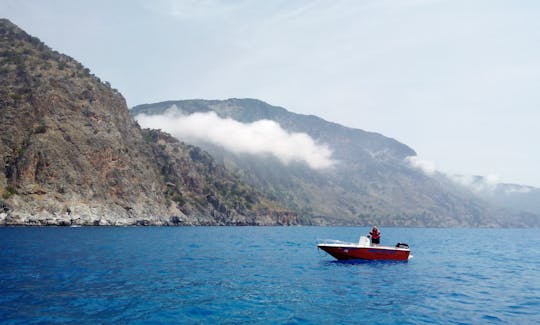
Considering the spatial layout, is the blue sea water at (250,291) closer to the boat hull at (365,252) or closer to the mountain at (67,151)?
the boat hull at (365,252)

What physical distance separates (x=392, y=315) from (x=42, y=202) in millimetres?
106083

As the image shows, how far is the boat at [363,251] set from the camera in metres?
43.7

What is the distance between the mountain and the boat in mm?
83465

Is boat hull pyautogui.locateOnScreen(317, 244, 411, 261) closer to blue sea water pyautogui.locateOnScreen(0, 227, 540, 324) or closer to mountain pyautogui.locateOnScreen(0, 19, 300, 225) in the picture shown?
blue sea water pyautogui.locateOnScreen(0, 227, 540, 324)

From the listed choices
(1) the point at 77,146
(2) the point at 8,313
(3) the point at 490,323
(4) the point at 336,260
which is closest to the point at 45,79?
(1) the point at 77,146

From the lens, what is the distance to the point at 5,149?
112562 millimetres

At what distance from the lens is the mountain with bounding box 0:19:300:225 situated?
358 feet

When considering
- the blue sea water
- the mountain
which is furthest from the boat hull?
the mountain

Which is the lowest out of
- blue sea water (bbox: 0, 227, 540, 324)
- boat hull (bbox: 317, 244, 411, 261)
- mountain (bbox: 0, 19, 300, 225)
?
blue sea water (bbox: 0, 227, 540, 324)

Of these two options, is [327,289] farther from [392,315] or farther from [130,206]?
[130,206]

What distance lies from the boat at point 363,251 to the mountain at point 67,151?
83.5 metres

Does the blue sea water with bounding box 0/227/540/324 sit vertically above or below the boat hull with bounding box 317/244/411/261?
below

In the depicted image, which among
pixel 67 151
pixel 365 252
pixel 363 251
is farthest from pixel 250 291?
pixel 67 151

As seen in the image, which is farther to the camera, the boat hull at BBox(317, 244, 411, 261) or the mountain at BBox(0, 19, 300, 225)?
A: the mountain at BBox(0, 19, 300, 225)
